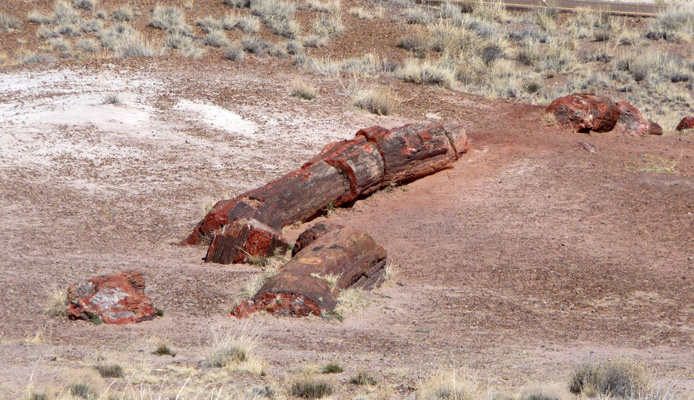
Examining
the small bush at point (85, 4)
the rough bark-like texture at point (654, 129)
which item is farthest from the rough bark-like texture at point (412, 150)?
the small bush at point (85, 4)

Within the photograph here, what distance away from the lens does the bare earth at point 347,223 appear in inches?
269

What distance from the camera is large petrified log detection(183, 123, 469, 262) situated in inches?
424

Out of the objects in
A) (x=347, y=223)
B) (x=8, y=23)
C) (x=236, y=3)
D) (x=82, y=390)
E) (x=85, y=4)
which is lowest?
(x=347, y=223)

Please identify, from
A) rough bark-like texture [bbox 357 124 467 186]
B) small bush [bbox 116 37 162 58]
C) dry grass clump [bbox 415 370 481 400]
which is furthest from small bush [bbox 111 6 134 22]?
dry grass clump [bbox 415 370 481 400]

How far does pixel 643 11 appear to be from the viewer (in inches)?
1187

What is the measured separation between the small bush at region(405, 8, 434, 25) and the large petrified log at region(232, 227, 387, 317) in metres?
19.4

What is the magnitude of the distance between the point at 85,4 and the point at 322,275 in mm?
21367

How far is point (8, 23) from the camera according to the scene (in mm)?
24266

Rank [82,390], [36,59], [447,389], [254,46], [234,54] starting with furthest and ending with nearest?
1. [254,46]
2. [234,54]
3. [36,59]
4. [447,389]
5. [82,390]

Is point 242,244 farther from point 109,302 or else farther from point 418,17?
point 418,17

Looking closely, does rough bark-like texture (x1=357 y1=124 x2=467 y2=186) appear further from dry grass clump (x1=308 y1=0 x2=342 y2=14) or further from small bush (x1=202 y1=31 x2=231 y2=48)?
dry grass clump (x1=308 y1=0 x2=342 y2=14)

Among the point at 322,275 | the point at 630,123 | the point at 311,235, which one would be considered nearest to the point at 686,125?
the point at 630,123

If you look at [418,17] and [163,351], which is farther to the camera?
[418,17]

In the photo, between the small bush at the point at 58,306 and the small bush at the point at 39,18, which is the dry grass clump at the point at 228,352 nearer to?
the small bush at the point at 58,306
